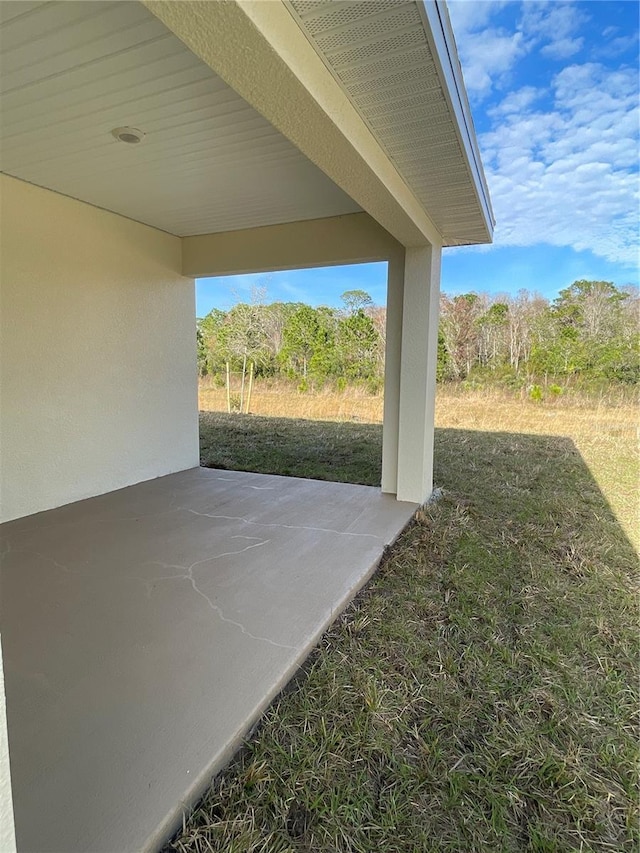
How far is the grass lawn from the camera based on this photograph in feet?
4.24

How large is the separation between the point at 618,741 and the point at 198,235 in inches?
216

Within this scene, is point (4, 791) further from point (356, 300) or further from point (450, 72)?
point (356, 300)

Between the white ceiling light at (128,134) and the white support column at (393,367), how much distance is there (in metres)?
2.39

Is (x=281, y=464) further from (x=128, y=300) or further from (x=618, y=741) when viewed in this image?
(x=618, y=741)

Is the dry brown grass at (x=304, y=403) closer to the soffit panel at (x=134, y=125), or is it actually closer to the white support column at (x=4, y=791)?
the soffit panel at (x=134, y=125)

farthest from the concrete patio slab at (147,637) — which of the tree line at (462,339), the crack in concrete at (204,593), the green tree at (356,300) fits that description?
the green tree at (356,300)

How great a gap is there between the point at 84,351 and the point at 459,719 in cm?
413

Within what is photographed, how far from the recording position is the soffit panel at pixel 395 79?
156 cm

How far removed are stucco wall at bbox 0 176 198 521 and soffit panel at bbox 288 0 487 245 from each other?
9.77 ft

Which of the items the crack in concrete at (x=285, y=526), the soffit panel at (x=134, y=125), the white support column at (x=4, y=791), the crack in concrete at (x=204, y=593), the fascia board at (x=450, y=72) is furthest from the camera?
the crack in concrete at (x=285, y=526)

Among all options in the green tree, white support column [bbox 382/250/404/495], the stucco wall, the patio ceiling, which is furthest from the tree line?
the patio ceiling

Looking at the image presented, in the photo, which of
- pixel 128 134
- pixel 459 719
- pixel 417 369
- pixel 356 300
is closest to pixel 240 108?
pixel 128 134

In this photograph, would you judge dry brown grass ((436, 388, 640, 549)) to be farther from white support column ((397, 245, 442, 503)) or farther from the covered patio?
the covered patio

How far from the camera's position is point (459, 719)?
1710 millimetres
